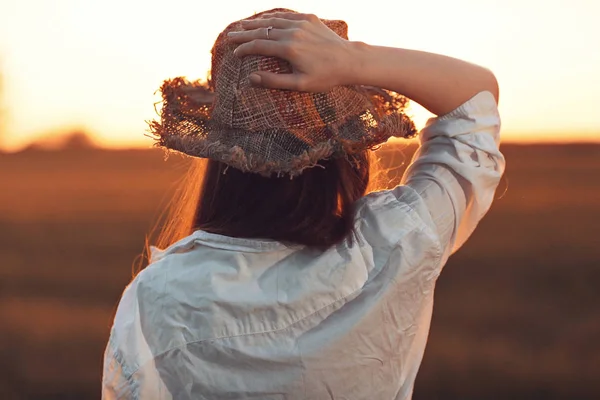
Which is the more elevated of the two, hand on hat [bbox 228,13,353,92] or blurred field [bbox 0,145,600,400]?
hand on hat [bbox 228,13,353,92]

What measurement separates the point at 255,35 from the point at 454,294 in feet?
19.1

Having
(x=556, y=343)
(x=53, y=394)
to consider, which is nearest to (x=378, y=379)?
(x=53, y=394)

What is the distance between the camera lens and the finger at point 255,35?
119 centimetres

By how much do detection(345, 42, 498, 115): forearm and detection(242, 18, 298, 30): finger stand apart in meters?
0.09

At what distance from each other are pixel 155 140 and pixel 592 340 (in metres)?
4.73

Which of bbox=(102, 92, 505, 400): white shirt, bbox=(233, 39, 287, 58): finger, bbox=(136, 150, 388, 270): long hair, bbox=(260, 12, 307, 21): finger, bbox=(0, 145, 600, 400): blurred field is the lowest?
bbox=(0, 145, 600, 400): blurred field

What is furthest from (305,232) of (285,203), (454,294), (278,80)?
(454,294)

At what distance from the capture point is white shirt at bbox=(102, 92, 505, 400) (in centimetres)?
117

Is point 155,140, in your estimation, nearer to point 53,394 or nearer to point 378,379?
point 378,379

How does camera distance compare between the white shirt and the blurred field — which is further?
the blurred field

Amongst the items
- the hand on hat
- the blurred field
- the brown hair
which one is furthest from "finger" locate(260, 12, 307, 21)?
the blurred field

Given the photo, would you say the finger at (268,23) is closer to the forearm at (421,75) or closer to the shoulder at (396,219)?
the forearm at (421,75)

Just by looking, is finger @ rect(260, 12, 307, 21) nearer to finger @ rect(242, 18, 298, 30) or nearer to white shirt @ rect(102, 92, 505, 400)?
finger @ rect(242, 18, 298, 30)

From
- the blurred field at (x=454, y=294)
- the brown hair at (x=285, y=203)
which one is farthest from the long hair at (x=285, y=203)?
the blurred field at (x=454, y=294)
